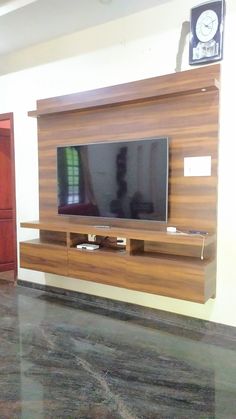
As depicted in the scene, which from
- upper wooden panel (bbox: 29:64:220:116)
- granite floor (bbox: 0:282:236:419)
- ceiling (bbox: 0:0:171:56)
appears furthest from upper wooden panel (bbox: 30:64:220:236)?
granite floor (bbox: 0:282:236:419)

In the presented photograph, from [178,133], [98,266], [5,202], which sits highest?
[178,133]

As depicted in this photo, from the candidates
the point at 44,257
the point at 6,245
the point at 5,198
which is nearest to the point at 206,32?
the point at 44,257

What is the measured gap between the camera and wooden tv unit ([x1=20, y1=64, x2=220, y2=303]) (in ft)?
Answer: 8.45

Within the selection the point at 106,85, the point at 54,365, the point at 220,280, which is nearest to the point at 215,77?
the point at 106,85

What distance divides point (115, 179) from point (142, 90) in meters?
0.84

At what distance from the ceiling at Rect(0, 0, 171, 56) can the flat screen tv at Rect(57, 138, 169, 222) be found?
3.81 ft

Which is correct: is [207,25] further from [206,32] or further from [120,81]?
[120,81]

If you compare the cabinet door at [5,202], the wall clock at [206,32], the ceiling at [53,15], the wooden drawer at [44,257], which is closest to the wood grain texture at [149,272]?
the wooden drawer at [44,257]

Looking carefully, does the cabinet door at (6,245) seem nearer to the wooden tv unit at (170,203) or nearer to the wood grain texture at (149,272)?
the wooden tv unit at (170,203)

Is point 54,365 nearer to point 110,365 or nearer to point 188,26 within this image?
point 110,365

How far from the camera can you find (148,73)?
293 cm

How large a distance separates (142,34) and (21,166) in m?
1.98

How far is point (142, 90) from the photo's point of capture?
294 centimetres

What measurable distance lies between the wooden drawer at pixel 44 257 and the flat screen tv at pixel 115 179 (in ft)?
1.33
